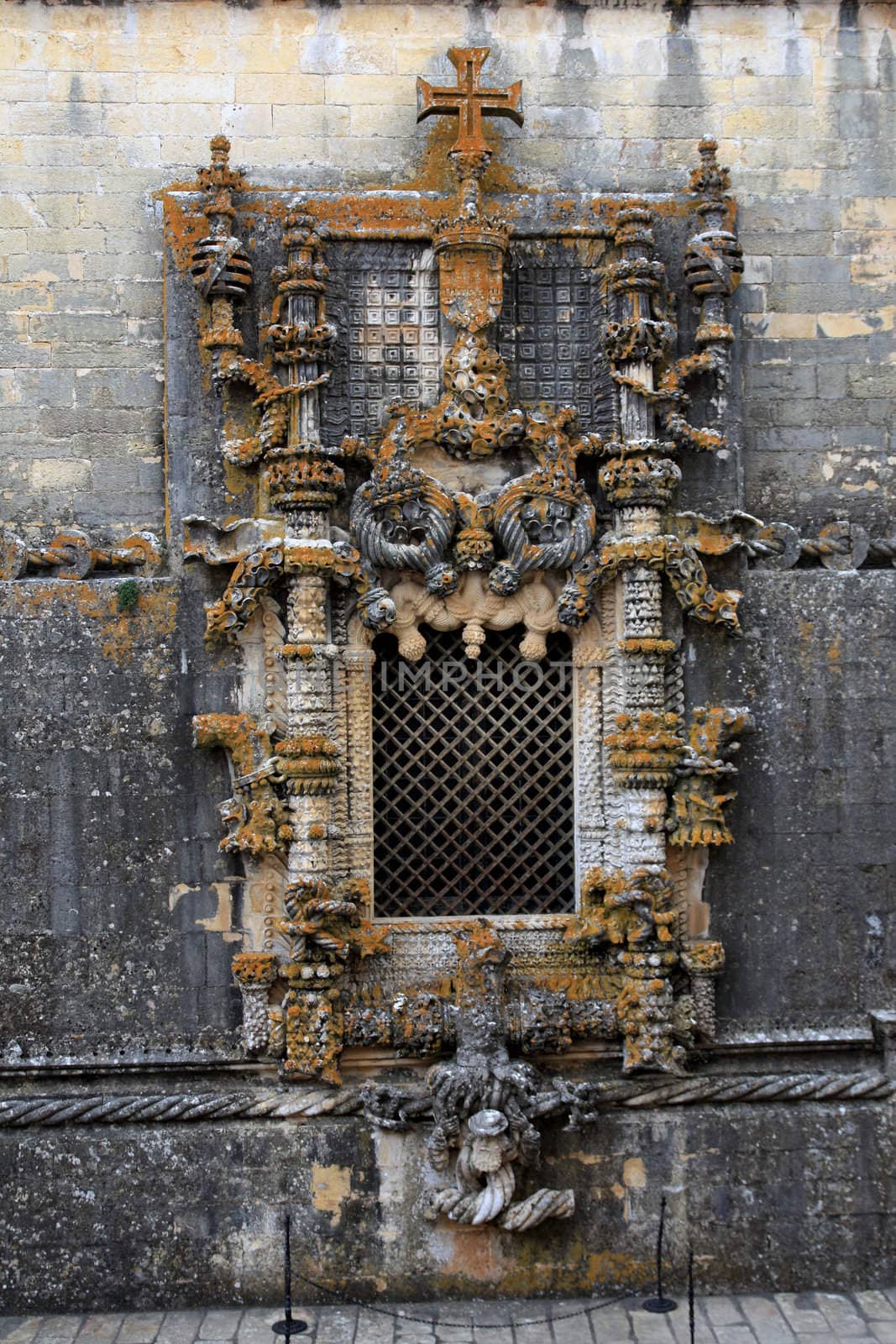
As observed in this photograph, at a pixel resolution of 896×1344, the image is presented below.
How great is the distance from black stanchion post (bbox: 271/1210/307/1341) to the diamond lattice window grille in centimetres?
182

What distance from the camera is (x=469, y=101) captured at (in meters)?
7.93

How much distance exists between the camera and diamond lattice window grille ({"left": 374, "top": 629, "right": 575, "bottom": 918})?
812 centimetres

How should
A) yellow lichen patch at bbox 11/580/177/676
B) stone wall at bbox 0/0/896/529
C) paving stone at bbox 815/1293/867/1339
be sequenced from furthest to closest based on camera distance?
stone wall at bbox 0/0/896/529, yellow lichen patch at bbox 11/580/177/676, paving stone at bbox 815/1293/867/1339

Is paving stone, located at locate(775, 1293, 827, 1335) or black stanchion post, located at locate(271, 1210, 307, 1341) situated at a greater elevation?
black stanchion post, located at locate(271, 1210, 307, 1341)

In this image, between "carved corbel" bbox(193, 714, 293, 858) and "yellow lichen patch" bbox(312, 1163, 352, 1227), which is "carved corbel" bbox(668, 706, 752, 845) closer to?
"carved corbel" bbox(193, 714, 293, 858)

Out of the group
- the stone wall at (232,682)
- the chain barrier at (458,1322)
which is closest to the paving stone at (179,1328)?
the stone wall at (232,682)

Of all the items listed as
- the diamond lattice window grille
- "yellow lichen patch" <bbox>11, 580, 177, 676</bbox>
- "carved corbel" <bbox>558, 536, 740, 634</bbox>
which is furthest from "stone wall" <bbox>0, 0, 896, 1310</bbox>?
the diamond lattice window grille

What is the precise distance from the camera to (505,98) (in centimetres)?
796

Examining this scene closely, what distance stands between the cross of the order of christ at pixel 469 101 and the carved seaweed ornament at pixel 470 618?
0.6 inches

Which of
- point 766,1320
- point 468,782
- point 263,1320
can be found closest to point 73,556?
point 468,782

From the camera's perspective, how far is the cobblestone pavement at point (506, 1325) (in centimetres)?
731

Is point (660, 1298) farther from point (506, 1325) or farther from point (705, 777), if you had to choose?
point (705, 777)

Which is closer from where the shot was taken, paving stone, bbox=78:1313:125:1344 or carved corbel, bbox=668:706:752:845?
paving stone, bbox=78:1313:125:1344

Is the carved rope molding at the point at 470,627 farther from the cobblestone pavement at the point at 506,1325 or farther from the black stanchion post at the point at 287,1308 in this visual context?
the black stanchion post at the point at 287,1308
